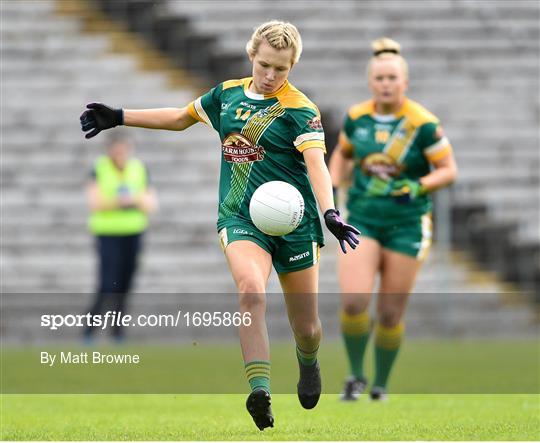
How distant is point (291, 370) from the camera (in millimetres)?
10797

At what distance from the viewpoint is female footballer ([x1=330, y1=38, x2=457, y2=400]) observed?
28.9ft

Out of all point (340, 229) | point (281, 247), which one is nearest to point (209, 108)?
point (281, 247)

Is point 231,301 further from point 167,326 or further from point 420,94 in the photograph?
point 420,94

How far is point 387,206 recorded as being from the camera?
8.87 metres

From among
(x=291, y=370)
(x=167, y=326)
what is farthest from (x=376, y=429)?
(x=167, y=326)

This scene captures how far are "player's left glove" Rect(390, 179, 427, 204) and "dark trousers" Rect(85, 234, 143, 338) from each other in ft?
17.2

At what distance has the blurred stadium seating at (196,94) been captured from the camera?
15.7 metres

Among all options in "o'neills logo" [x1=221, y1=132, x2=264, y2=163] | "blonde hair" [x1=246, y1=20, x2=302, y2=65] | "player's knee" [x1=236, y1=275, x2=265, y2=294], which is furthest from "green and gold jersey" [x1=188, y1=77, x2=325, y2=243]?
"player's knee" [x1=236, y1=275, x2=265, y2=294]

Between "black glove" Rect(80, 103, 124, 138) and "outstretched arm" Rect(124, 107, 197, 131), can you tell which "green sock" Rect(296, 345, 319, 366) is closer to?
"outstretched arm" Rect(124, 107, 197, 131)

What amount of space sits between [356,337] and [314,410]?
1.04 metres

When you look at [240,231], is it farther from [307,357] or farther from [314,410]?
[314,410]

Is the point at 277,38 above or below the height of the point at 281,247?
above

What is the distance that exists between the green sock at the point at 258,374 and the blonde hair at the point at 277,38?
1.45 meters

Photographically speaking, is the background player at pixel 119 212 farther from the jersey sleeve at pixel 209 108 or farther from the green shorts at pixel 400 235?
the jersey sleeve at pixel 209 108
